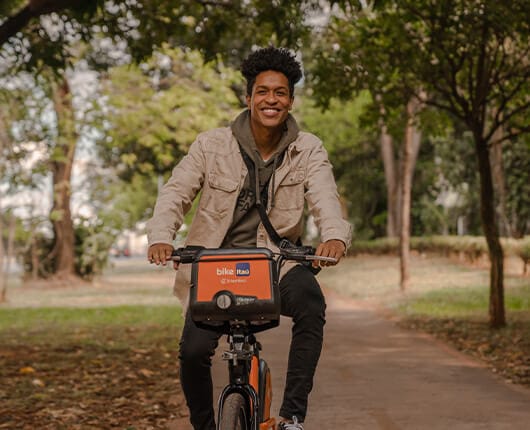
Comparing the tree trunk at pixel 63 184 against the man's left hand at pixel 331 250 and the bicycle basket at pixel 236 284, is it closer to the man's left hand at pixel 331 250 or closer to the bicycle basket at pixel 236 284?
the man's left hand at pixel 331 250

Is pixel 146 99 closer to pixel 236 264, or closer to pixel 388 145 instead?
pixel 388 145

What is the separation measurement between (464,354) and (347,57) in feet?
14.9

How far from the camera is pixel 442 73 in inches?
512

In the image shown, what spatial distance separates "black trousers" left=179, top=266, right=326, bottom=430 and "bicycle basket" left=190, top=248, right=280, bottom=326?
481mm

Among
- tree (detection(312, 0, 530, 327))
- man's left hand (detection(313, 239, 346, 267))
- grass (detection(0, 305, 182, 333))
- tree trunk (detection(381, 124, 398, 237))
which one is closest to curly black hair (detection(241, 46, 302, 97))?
man's left hand (detection(313, 239, 346, 267))

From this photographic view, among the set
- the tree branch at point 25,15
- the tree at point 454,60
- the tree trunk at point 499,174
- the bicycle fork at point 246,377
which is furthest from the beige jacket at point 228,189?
the tree trunk at point 499,174

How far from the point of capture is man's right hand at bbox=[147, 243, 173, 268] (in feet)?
12.9

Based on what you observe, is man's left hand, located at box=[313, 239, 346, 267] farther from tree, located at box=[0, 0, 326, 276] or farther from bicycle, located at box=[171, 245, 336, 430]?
tree, located at box=[0, 0, 326, 276]

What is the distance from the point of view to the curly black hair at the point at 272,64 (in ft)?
14.7

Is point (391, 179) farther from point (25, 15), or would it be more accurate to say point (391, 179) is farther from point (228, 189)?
point (228, 189)

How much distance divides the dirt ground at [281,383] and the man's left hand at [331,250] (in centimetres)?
254

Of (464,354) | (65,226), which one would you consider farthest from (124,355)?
(65,226)

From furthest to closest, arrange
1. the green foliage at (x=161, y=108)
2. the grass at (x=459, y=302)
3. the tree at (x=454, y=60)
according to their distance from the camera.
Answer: the green foliage at (x=161, y=108) → the grass at (x=459, y=302) → the tree at (x=454, y=60)

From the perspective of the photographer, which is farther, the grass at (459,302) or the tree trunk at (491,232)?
the grass at (459,302)
